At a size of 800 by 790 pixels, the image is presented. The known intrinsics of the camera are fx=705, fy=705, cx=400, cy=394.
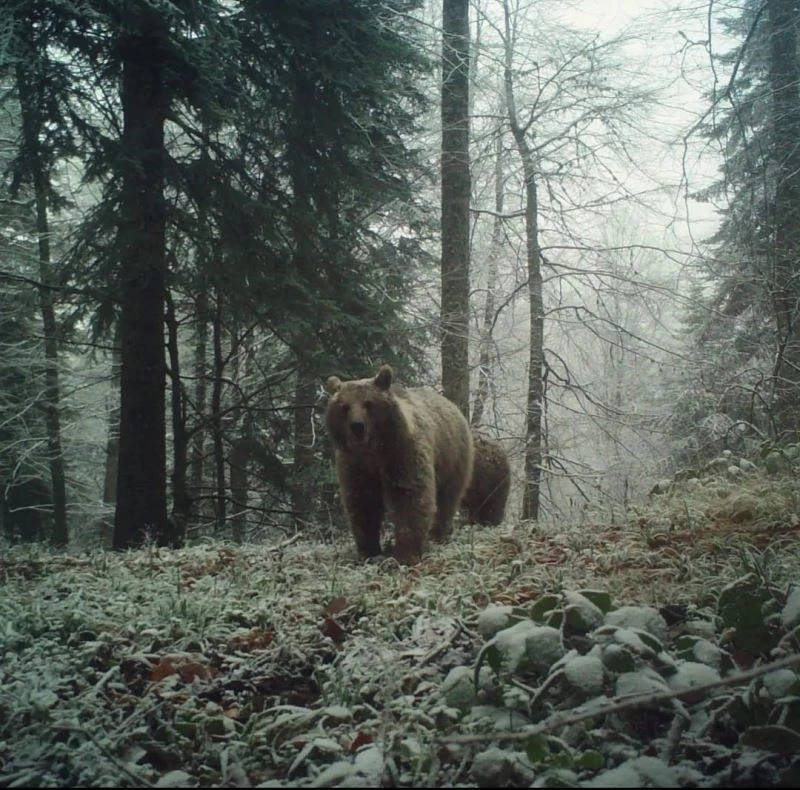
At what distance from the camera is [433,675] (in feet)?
10.4

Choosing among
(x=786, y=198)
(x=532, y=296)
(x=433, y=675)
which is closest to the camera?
(x=433, y=675)

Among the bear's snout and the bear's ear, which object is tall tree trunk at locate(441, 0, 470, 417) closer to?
the bear's ear

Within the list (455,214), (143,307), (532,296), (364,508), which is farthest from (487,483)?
(532,296)

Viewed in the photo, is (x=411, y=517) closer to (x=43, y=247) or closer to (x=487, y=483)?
(x=487, y=483)

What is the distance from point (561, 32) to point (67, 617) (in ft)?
45.4

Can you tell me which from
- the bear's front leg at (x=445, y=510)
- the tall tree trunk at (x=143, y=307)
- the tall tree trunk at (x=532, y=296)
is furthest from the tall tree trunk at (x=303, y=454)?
the tall tree trunk at (x=532, y=296)

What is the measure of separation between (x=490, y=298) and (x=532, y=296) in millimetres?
1576

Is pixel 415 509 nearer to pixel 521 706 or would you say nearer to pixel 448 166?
pixel 521 706

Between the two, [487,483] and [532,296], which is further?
[532,296]

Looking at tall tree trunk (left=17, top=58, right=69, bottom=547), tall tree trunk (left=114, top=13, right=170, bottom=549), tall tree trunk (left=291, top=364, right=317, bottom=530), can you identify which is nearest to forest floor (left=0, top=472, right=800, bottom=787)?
tall tree trunk (left=114, top=13, right=170, bottom=549)

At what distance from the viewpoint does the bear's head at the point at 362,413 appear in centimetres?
665

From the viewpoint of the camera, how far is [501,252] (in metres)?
15.5

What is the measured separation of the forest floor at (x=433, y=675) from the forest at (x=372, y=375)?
0.06 ft

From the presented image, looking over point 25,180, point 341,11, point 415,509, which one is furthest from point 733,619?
point 25,180
